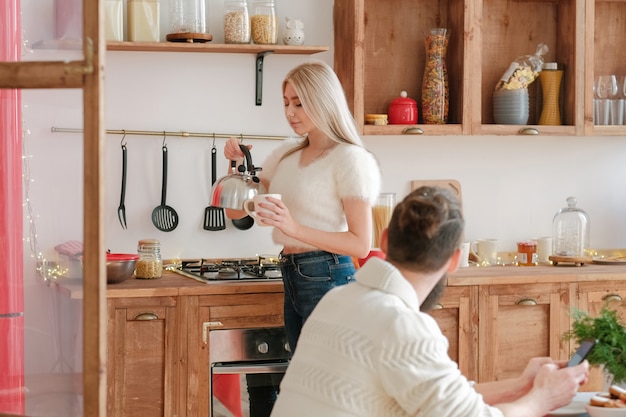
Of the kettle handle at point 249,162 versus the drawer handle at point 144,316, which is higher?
the kettle handle at point 249,162

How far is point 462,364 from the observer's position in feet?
13.0

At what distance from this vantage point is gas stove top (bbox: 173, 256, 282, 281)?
3.77 meters

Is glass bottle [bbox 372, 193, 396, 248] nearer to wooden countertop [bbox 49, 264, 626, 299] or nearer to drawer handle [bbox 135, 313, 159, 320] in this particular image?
wooden countertop [bbox 49, 264, 626, 299]

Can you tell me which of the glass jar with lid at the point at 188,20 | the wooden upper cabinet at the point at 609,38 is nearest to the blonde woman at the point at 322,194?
the glass jar with lid at the point at 188,20

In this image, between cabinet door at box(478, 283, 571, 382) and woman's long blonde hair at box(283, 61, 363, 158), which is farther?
cabinet door at box(478, 283, 571, 382)

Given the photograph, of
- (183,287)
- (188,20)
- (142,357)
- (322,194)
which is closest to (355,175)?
(322,194)

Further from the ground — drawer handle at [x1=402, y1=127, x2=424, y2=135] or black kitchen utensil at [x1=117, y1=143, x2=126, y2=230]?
drawer handle at [x1=402, y1=127, x2=424, y2=135]

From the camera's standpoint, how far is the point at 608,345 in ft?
6.87

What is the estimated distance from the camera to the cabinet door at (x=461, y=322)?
3930 mm

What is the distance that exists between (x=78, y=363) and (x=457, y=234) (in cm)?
85

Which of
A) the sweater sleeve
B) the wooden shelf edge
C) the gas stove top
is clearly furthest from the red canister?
the sweater sleeve

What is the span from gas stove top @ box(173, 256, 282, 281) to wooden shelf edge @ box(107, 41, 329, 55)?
2.98 feet

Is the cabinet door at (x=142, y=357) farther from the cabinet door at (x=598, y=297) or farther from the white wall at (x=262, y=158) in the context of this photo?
the cabinet door at (x=598, y=297)

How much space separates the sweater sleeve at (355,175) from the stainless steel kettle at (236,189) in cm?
30
